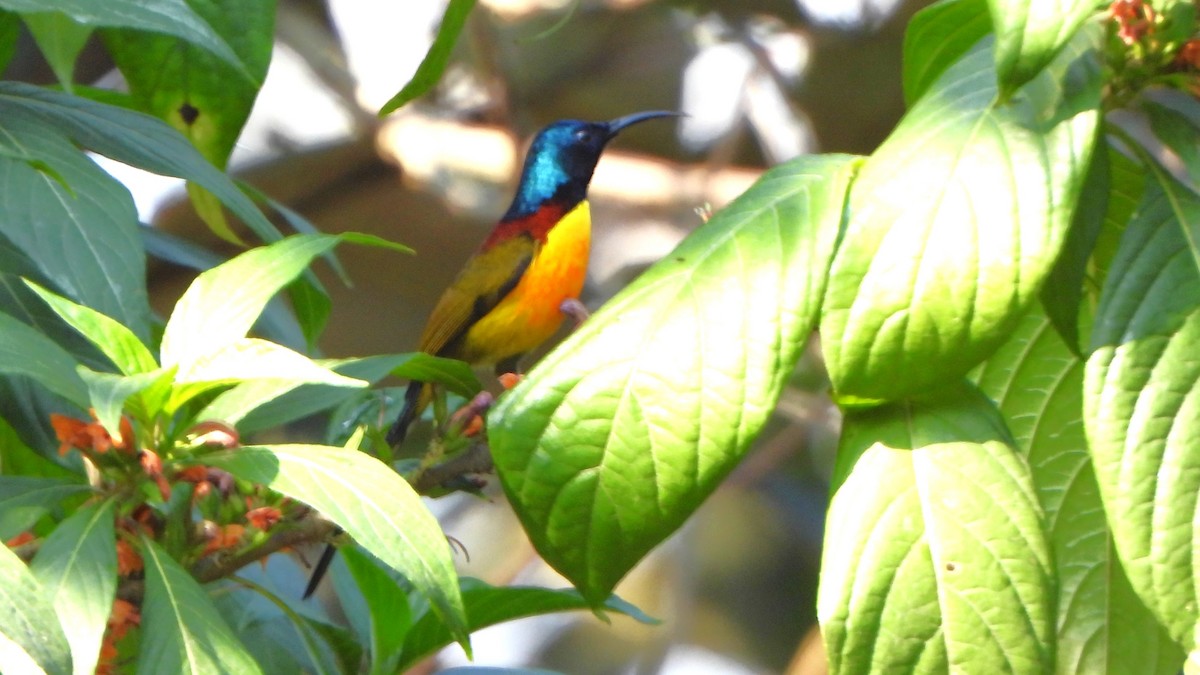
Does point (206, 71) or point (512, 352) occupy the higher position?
point (206, 71)

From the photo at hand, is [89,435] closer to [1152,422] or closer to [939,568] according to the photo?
[939,568]

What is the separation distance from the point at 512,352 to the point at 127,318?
1.61 meters

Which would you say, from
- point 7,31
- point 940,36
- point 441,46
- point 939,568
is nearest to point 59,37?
point 7,31

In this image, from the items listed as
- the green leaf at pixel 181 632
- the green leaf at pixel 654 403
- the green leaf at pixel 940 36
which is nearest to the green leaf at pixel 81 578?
the green leaf at pixel 181 632

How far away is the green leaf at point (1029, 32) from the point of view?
103 cm

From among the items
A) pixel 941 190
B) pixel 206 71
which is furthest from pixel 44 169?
pixel 941 190

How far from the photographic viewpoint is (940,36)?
4.69ft

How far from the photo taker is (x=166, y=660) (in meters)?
1.14

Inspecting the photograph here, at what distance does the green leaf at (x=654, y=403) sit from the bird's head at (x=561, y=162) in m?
2.22

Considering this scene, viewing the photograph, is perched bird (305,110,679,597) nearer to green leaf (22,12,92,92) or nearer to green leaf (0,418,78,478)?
green leaf (0,418,78,478)

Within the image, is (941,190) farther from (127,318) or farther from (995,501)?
(127,318)

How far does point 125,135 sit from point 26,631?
2.44 feet

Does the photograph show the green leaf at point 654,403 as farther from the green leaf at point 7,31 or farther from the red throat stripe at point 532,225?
the red throat stripe at point 532,225

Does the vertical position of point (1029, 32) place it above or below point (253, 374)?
above
